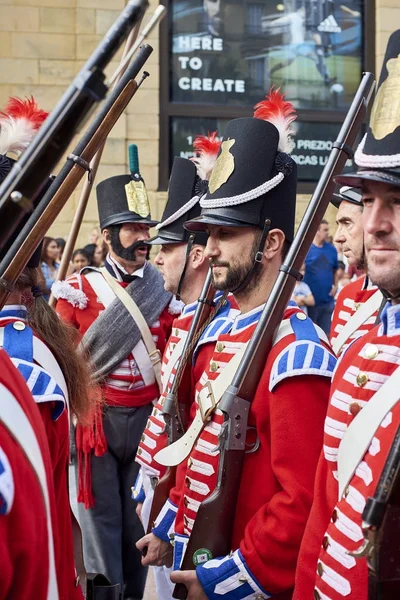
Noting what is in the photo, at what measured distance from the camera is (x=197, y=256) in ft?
14.4

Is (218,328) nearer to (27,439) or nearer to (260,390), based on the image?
(260,390)

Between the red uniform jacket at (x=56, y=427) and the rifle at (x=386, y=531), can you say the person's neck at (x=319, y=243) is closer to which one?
the red uniform jacket at (x=56, y=427)

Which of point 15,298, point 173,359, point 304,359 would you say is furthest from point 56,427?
point 173,359

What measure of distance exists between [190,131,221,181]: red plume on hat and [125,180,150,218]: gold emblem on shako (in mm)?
1145

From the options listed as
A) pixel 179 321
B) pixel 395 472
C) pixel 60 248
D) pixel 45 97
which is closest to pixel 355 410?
pixel 395 472

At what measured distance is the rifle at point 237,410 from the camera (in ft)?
9.23

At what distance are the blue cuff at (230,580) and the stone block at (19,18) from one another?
411 inches

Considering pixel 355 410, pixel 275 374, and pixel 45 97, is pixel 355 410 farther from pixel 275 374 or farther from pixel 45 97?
pixel 45 97

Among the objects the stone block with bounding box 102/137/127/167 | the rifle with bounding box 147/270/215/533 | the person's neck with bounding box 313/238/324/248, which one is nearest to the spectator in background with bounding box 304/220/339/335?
the person's neck with bounding box 313/238/324/248

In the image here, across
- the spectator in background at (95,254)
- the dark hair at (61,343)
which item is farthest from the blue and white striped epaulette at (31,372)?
the spectator in background at (95,254)

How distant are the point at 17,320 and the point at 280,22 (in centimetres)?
1075

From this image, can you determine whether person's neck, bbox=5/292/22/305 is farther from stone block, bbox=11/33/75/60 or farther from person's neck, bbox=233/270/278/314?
stone block, bbox=11/33/75/60

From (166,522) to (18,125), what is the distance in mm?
1455

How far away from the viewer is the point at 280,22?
1290 centimetres
